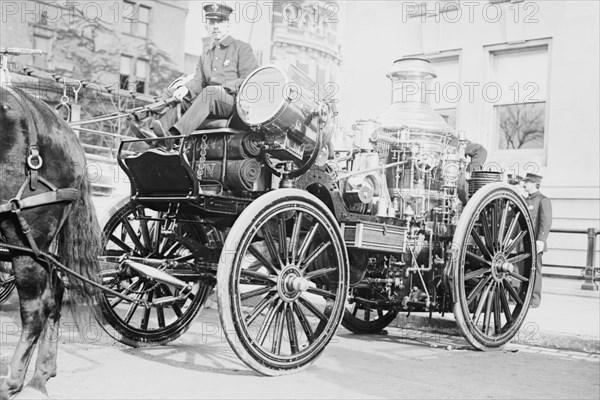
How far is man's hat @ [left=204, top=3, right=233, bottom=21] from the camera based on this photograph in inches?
244

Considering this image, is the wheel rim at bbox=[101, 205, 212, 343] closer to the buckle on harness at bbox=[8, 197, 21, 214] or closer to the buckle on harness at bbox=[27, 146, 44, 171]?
the buckle on harness at bbox=[27, 146, 44, 171]

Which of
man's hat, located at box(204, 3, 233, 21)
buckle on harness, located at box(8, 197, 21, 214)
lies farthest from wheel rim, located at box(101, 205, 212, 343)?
man's hat, located at box(204, 3, 233, 21)

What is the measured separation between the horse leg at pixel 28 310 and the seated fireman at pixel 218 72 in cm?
162

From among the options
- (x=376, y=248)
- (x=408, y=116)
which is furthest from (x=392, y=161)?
(x=376, y=248)

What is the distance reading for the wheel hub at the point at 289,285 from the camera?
217 inches

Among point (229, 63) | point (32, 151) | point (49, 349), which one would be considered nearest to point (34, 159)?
point (32, 151)

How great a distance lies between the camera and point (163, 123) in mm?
5895

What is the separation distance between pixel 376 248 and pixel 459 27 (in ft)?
29.0

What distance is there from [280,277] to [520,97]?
30.3ft

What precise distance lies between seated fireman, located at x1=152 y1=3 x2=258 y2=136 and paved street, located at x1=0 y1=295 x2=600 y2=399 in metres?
1.85

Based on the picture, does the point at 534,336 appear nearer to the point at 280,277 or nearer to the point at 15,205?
the point at 280,277

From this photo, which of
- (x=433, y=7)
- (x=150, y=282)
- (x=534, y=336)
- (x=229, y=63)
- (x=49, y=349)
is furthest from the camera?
(x=433, y=7)

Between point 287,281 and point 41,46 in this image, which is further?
point 41,46

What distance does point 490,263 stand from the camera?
7.23 metres
